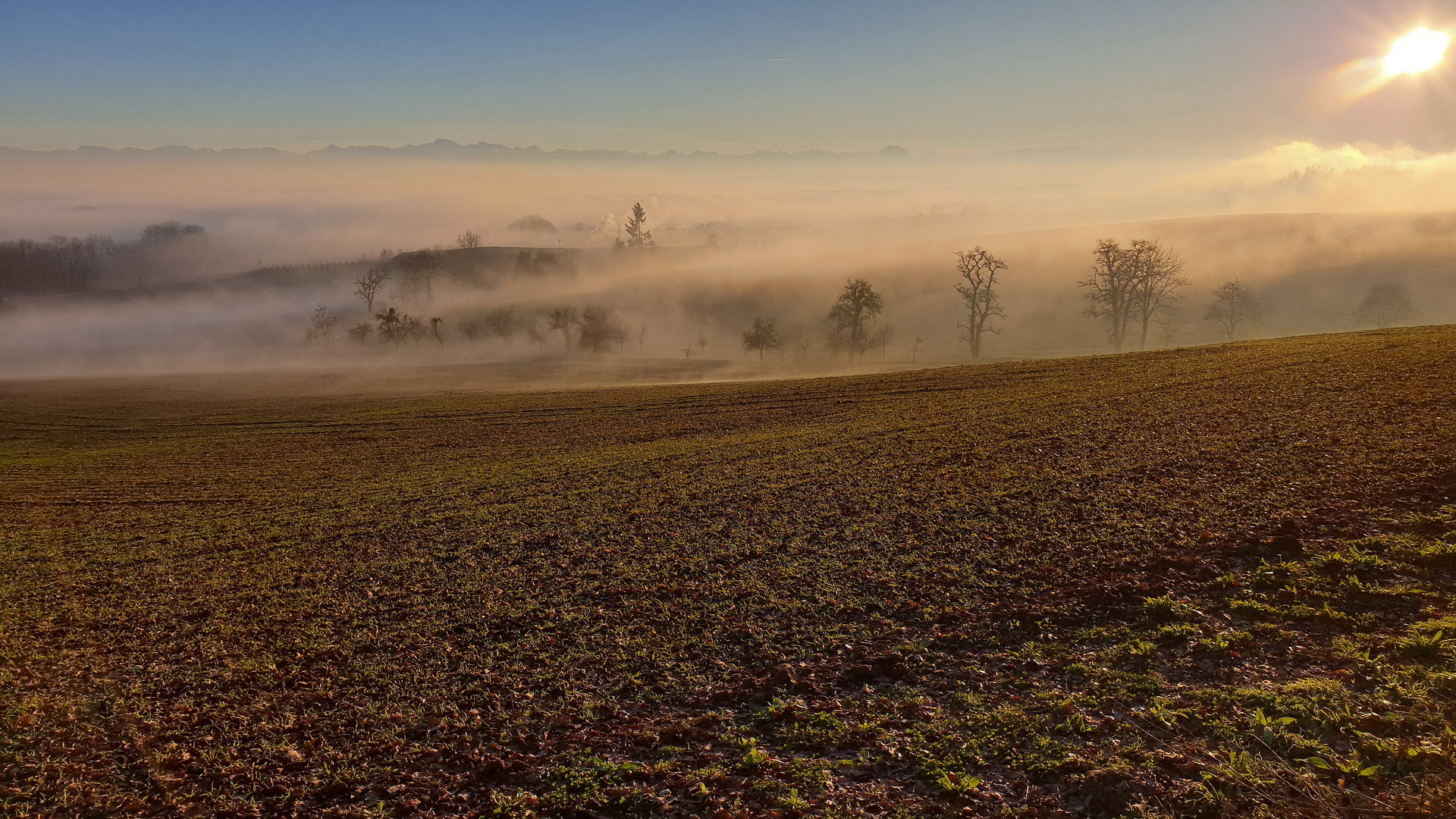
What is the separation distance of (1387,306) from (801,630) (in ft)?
507

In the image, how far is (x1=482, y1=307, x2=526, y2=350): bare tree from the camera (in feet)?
485

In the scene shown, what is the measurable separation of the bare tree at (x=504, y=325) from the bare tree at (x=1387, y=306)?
152 m

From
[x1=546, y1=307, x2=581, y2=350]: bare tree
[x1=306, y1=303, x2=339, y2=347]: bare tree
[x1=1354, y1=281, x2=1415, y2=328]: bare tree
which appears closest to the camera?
[x1=1354, y1=281, x2=1415, y2=328]: bare tree

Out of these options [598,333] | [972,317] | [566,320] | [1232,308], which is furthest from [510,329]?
[1232,308]

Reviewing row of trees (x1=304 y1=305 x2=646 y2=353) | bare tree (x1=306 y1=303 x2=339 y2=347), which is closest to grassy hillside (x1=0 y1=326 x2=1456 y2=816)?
row of trees (x1=304 y1=305 x2=646 y2=353)

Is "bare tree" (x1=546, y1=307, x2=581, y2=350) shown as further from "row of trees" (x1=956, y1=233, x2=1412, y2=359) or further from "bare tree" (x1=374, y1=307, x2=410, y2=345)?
"row of trees" (x1=956, y1=233, x2=1412, y2=359)

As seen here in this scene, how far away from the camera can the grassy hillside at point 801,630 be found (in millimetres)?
7730

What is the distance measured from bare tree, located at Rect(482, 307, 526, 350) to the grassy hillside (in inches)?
4908

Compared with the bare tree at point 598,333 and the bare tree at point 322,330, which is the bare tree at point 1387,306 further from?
the bare tree at point 322,330

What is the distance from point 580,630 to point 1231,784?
9.03m

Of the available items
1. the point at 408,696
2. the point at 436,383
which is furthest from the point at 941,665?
the point at 436,383

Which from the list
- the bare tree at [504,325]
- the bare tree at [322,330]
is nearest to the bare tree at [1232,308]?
the bare tree at [504,325]

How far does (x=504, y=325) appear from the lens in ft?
Result: 486

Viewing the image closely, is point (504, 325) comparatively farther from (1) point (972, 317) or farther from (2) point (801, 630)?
(2) point (801, 630)
